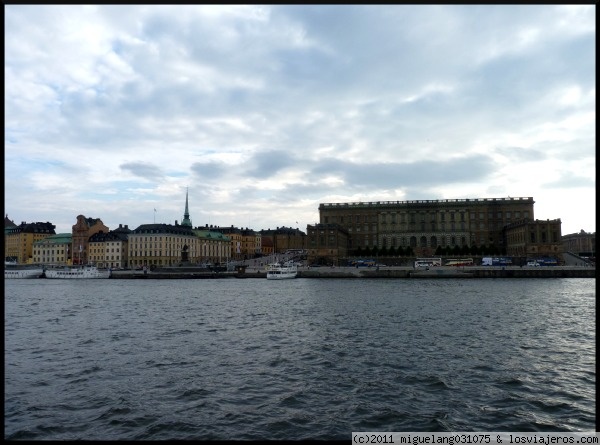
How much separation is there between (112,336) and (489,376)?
64.9 feet

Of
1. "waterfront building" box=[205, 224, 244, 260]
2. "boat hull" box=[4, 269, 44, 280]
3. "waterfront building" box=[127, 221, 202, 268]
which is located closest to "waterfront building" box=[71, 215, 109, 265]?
"waterfront building" box=[127, 221, 202, 268]

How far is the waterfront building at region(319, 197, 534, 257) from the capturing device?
130 meters

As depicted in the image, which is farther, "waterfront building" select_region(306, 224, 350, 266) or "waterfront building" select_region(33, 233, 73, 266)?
"waterfront building" select_region(33, 233, 73, 266)

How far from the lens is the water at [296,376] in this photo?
41.4ft

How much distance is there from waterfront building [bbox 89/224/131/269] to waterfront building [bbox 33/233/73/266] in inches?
390

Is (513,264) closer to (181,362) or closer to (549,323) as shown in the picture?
(549,323)

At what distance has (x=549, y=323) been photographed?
29938mm

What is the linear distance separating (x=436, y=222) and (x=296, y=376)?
123 m

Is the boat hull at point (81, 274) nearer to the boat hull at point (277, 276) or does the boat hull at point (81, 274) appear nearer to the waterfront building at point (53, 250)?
the boat hull at point (277, 276)

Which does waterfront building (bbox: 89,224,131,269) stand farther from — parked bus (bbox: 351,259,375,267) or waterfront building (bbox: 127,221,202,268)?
parked bus (bbox: 351,259,375,267)

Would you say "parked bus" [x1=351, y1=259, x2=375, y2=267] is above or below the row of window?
below

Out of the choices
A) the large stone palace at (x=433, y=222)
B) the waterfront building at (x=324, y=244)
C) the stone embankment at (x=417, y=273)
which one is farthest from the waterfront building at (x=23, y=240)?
the large stone palace at (x=433, y=222)

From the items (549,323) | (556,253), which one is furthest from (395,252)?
(549,323)

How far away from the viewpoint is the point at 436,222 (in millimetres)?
133500
